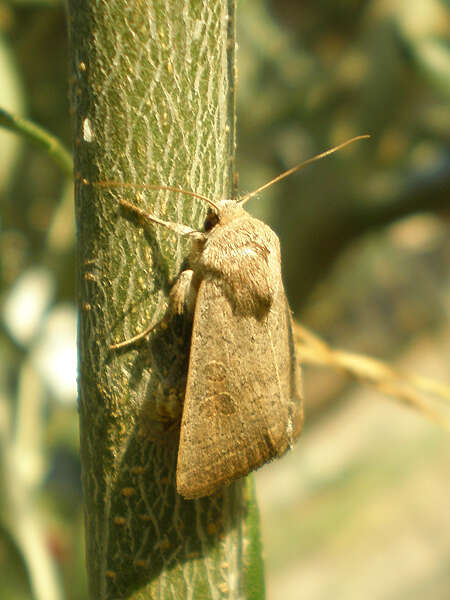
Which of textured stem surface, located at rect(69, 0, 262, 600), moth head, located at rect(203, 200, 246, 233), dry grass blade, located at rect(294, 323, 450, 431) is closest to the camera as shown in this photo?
textured stem surface, located at rect(69, 0, 262, 600)

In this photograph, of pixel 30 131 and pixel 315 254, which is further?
pixel 315 254

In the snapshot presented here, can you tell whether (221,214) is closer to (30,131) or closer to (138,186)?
(138,186)

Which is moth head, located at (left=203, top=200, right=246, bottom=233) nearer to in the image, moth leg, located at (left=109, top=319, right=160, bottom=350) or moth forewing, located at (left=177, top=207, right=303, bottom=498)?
moth forewing, located at (left=177, top=207, right=303, bottom=498)

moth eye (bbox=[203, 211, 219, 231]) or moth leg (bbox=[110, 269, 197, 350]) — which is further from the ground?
moth eye (bbox=[203, 211, 219, 231])

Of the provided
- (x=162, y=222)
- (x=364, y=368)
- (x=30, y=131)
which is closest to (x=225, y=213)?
(x=162, y=222)

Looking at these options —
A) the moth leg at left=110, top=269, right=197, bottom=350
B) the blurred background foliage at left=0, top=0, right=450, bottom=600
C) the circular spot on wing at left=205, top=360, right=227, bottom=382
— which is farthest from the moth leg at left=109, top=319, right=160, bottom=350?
the blurred background foliage at left=0, top=0, right=450, bottom=600

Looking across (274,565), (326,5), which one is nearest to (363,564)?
(274,565)

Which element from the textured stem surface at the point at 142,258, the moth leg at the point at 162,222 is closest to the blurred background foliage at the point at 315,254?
the textured stem surface at the point at 142,258
